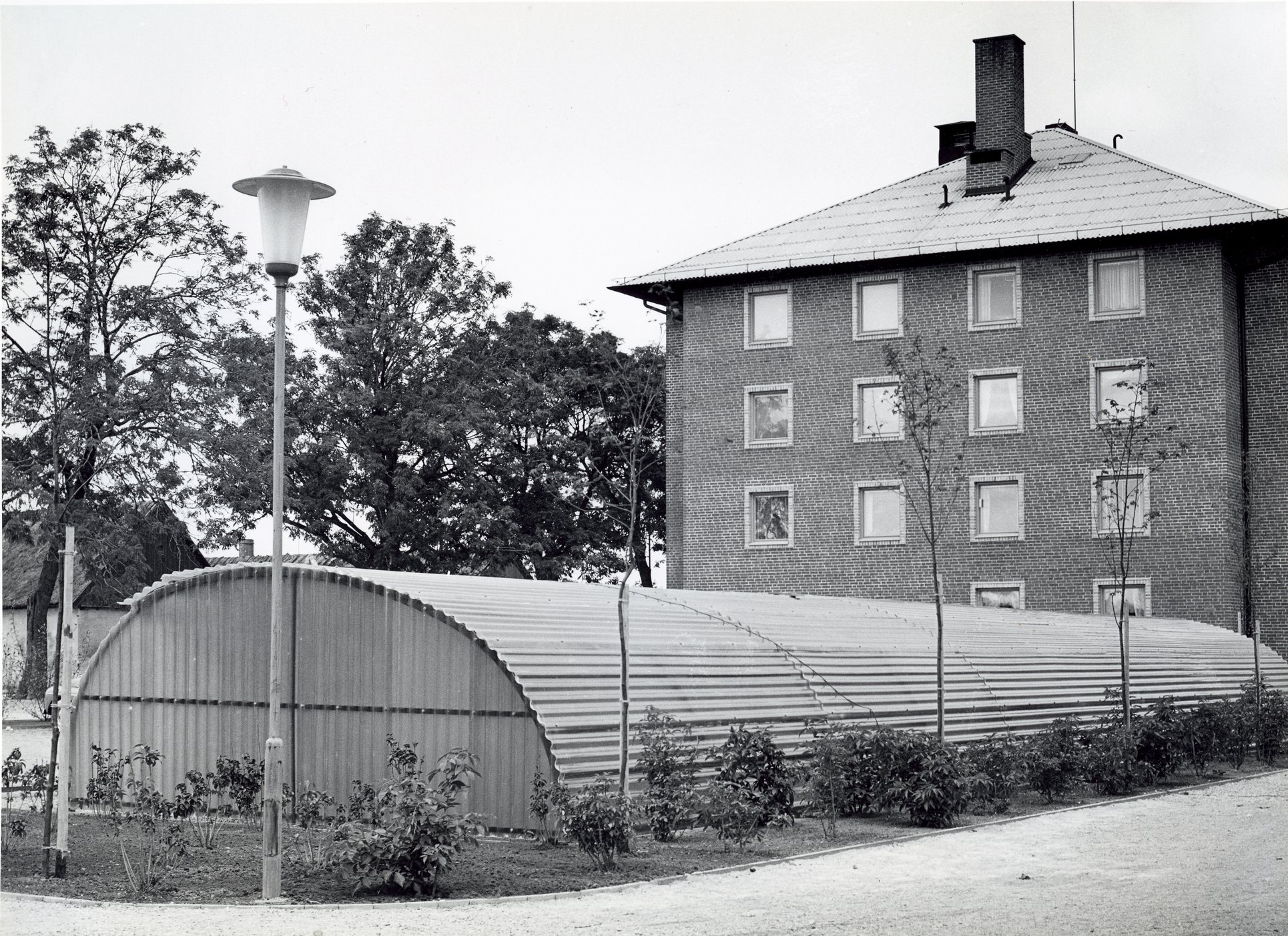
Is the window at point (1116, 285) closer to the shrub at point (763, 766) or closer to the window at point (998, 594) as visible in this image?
the window at point (998, 594)

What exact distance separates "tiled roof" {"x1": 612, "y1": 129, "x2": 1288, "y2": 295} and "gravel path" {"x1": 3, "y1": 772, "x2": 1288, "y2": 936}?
2667 centimetres

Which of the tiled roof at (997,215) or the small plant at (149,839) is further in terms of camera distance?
the tiled roof at (997,215)

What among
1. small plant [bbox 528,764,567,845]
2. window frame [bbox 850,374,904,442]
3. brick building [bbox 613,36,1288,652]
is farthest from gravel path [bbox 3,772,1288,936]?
window frame [bbox 850,374,904,442]

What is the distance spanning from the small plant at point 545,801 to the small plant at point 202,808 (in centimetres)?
294

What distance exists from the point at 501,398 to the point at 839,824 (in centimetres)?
3622

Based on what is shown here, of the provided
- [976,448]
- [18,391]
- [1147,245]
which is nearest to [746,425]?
[976,448]

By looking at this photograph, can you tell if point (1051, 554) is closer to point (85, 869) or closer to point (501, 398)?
point (501, 398)

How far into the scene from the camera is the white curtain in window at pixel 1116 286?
3962cm

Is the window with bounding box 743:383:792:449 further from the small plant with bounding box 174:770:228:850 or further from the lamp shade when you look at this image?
the lamp shade

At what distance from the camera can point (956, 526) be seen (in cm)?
4081

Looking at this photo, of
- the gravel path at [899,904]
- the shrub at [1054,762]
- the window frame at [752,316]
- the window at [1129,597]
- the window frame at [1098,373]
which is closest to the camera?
the gravel path at [899,904]

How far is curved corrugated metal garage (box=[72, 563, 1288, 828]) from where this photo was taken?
16203 millimetres

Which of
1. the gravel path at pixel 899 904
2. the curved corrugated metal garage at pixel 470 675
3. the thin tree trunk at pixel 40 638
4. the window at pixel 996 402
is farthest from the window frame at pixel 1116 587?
the thin tree trunk at pixel 40 638

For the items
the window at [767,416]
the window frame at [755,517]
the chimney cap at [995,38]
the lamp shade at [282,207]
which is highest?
Result: the chimney cap at [995,38]
